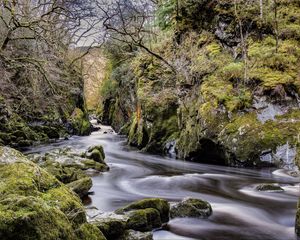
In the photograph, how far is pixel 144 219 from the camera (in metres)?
5.59

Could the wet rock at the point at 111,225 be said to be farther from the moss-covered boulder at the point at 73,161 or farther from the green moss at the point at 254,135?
the green moss at the point at 254,135

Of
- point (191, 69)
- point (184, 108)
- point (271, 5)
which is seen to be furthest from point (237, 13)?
point (184, 108)

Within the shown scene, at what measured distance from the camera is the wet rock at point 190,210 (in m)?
6.41

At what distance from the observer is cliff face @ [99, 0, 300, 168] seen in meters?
11.5

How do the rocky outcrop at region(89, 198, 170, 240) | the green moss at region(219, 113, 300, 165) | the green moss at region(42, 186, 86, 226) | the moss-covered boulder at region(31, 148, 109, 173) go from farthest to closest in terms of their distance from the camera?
the green moss at region(219, 113, 300, 165) → the moss-covered boulder at region(31, 148, 109, 173) → the rocky outcrop at region(89, 198, 170, 240) → the green moss at region(42, 186, 86, 226)

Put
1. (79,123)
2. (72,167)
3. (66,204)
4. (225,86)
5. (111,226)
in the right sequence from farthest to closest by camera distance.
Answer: (79,123) → (225,86) → (72,167) → (111,226) → (66,204)

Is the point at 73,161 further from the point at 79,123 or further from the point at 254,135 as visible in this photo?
the point at 79,123

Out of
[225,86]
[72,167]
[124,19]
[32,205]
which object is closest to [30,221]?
[32,205]

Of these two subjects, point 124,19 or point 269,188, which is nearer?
point 269,188

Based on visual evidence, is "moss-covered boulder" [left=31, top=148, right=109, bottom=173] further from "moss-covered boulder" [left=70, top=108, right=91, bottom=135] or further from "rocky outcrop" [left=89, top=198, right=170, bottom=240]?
"moss-covered boulder" [left=70, top=108, right=91, bottom=135]

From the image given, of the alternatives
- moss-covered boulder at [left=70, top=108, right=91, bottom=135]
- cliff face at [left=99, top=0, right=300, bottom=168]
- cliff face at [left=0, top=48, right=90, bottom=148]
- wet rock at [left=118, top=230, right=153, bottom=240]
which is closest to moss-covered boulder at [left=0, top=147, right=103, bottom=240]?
wet rock at [left=118, top=230, right=153, bottom=240]

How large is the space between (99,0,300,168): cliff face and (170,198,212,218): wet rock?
176 inches

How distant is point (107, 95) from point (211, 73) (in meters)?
21.2

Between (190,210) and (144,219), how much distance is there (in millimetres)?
1152
